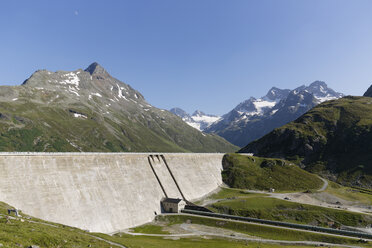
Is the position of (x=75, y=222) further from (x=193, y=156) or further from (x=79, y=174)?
(x=193, y=156)

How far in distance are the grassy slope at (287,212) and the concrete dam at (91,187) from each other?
68.6ft

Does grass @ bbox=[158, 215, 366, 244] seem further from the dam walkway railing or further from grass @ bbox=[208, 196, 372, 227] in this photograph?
grass @ bbox=[208, 196, 372, 227]

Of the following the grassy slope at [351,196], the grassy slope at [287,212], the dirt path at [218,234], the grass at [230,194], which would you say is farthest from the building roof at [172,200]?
the grassy slope at [351,196]

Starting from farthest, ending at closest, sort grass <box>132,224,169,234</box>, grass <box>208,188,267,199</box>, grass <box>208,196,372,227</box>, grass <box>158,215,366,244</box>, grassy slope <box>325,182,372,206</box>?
grass <box>208,188,267,199</box>
grassy slope <box>325,182,372,206</box>
grass <box>208,196,372,227</box>
grass <box>132,224,169,234</box>
grass <box>158,215,366,244</box>

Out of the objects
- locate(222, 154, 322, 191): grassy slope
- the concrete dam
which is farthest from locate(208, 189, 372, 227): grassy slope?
locate(222, 154, 322, 191): grassy slope

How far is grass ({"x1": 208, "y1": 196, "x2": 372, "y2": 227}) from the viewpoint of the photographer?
102 m

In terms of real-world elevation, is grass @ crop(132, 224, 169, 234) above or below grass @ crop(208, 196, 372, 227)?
above

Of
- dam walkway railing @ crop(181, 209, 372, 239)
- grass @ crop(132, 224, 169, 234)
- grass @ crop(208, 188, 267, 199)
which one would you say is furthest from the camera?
grass @ crop(208, 188, 267, 199)

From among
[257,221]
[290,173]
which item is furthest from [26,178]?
[290,173]

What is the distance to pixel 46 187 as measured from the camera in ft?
225

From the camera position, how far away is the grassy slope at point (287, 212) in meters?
102

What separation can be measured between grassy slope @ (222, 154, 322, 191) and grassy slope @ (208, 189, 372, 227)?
3200 centimetres

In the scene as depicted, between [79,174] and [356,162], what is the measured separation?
196m

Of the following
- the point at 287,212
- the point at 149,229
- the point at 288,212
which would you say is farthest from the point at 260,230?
the point at 149,229
